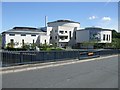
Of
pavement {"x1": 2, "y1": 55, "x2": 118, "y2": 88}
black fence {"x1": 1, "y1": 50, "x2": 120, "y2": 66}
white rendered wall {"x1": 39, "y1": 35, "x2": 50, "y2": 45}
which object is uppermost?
white rendered wall {"x1": 39, "y1": 35, "x2": 50, "y2": 45}

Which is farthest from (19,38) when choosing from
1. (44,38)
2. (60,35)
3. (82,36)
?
(82,36)

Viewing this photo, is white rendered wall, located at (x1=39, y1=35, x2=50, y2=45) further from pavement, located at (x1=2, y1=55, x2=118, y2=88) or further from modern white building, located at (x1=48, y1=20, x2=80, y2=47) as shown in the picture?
pavement, located at (x1=2, y1=55, x2=118, y2=88)

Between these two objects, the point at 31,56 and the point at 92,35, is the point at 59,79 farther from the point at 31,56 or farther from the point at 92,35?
the point at 92,35

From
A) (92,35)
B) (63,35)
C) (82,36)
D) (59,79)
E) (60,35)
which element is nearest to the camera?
(59,79)

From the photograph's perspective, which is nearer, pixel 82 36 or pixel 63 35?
pixel 63 35

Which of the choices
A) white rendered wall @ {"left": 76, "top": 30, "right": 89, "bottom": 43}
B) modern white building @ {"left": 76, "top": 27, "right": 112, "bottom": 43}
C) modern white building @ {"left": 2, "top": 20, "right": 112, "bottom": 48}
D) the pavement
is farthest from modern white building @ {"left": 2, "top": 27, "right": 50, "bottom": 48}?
the pavement

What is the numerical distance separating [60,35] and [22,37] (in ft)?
57.4

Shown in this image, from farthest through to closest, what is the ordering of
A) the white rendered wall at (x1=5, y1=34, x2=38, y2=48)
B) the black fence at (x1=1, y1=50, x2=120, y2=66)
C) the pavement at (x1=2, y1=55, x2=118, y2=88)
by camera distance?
the white rendered wall at (x1=5, y1=34, x2=38, y2=48), the black fence at (x1=1, y1=50, x2=120, y2=66), the pavement at (x1=2, y1=55, x2=118, y2=88)

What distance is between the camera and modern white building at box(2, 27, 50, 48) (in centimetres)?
8319

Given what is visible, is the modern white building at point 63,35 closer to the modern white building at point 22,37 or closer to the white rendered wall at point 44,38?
the white rendered wall at point 44,38

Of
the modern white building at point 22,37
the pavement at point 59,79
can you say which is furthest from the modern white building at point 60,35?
the pavement at point 59,79

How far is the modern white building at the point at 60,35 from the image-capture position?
8638 cm

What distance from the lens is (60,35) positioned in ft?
319

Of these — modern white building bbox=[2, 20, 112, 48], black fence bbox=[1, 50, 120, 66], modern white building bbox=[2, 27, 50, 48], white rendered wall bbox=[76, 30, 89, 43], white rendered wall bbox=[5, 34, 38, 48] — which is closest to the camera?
black fence bbox=[1, 50, 120, 66]
